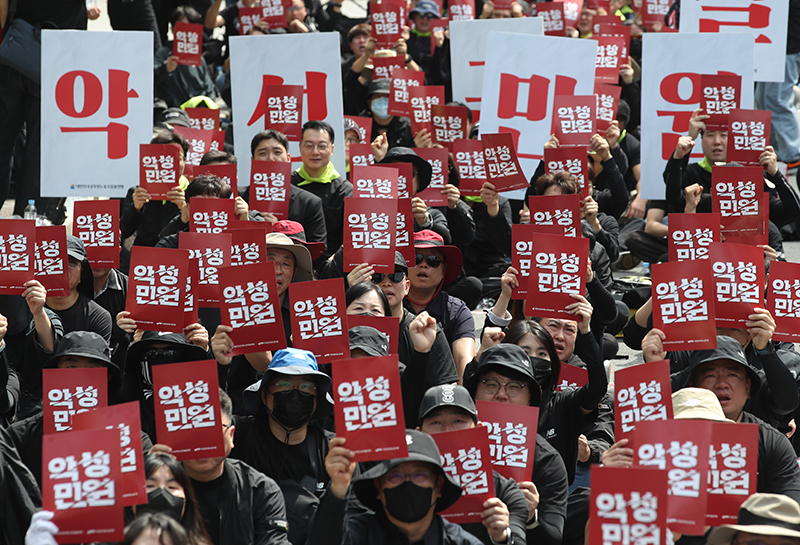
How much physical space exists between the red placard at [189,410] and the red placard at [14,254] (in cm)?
167

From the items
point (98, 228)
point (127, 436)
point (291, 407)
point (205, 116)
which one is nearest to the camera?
Answer: point (127, 436)

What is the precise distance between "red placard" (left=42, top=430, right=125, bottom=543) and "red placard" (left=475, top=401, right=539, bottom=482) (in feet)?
5.32

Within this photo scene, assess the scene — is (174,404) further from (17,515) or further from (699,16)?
(699,16)

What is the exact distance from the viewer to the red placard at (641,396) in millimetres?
4371

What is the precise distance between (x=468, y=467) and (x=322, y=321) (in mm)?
1373

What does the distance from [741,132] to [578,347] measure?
286 centimetres

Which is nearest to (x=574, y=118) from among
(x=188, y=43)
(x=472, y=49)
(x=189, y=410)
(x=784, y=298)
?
(x=472, y=49)

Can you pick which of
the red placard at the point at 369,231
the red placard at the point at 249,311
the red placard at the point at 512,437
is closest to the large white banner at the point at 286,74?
the red placard at the point at 369,231

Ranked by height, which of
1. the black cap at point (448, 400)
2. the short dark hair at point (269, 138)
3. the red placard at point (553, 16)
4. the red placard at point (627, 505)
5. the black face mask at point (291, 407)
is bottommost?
the red placard at point (627, 505)

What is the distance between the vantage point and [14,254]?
5.62m

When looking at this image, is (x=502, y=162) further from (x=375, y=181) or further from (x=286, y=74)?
(x=286, y=74)

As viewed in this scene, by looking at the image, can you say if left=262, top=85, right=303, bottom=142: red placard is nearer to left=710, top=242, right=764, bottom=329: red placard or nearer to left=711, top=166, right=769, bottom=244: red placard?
left=711, top=166, right=769, bottom=244: red placard

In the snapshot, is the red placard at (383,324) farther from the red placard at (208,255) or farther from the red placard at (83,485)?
the red placard at (83,485)

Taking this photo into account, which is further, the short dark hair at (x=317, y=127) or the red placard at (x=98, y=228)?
the short dark hair at (x=317, y=127)
